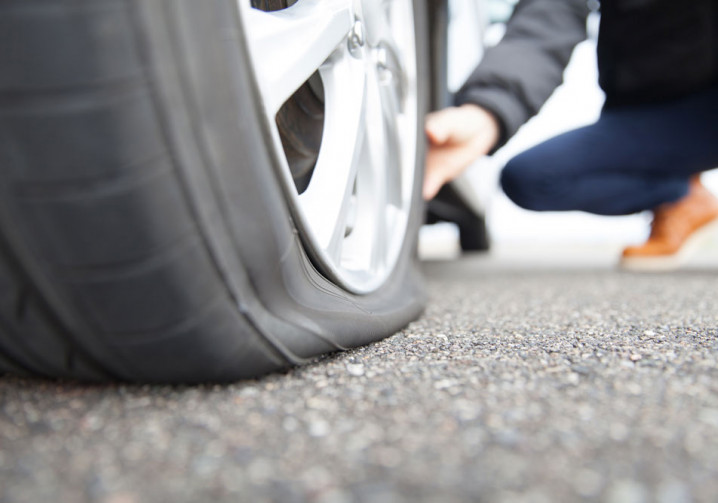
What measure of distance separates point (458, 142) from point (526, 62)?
28 centimetres

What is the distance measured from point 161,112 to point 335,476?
0.31 meters

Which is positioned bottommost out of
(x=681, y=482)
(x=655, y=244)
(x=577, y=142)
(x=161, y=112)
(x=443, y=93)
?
(x=655, y=244)

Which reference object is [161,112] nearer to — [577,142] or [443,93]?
[443,93]

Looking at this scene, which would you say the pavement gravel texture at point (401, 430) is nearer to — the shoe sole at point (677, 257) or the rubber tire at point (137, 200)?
the rubber tire at point (137, 200)

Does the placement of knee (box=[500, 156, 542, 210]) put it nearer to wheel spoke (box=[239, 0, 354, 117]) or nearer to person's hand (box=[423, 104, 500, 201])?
person's hand (box=[423, 104, 500, 201])

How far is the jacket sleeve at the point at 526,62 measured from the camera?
1293 mm

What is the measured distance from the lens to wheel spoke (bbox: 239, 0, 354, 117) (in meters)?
0.59

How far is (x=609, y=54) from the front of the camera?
1.80 metres

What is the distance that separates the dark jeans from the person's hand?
28.4 inches

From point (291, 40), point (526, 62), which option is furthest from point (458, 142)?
point (291, 40)

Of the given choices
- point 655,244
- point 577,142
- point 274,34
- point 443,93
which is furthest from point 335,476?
point 655,244

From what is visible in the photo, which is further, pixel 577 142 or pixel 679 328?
pixel 577 142

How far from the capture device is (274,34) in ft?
2.05

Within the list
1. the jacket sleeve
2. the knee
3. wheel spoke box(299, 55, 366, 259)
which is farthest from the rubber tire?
the knee
